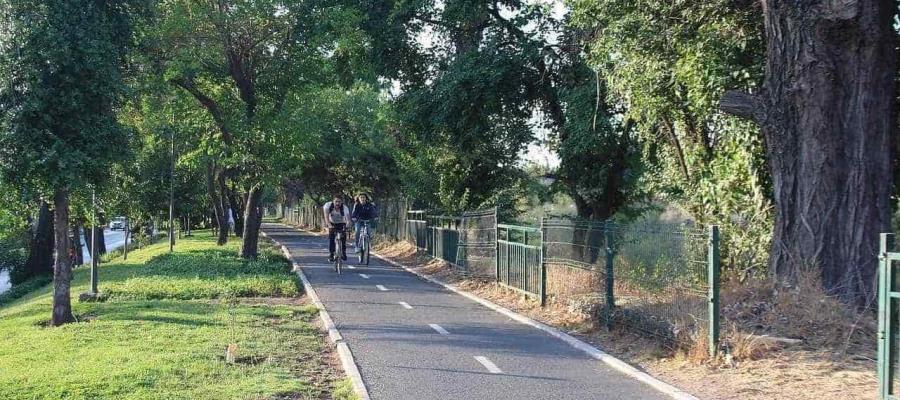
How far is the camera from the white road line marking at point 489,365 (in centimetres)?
847

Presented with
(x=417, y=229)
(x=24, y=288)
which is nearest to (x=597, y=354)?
(x=417, y=229)

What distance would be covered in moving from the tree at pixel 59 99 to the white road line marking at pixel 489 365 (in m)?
7.03

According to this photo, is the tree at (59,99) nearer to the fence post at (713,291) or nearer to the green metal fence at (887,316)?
the fence post at (713,291)

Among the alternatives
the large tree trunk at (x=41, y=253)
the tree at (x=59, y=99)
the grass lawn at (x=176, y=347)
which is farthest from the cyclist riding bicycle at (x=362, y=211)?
the large tree trunk at (x=41, y=253)

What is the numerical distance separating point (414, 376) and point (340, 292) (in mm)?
7638

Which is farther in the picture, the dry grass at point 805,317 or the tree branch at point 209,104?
the tree branch at point 209,104

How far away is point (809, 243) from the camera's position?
30.4 feet

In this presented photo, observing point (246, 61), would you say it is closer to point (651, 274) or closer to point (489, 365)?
point (651, 274)

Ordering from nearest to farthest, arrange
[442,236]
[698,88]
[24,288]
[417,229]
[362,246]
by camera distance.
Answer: [698,88]
[362,246]
[442,236]
[24,288]
[417,229]

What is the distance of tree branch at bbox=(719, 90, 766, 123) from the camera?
32.6ft

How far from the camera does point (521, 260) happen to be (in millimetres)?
14445

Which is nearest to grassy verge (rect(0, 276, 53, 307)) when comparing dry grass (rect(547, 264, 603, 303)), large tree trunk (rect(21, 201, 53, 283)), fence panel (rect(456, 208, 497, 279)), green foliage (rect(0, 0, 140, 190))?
large tree trunk (rect(21, 201, 53, 283))

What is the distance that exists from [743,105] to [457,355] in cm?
473

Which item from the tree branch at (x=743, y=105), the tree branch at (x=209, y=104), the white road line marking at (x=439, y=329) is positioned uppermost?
the tree branch at (x=209, y=104)
